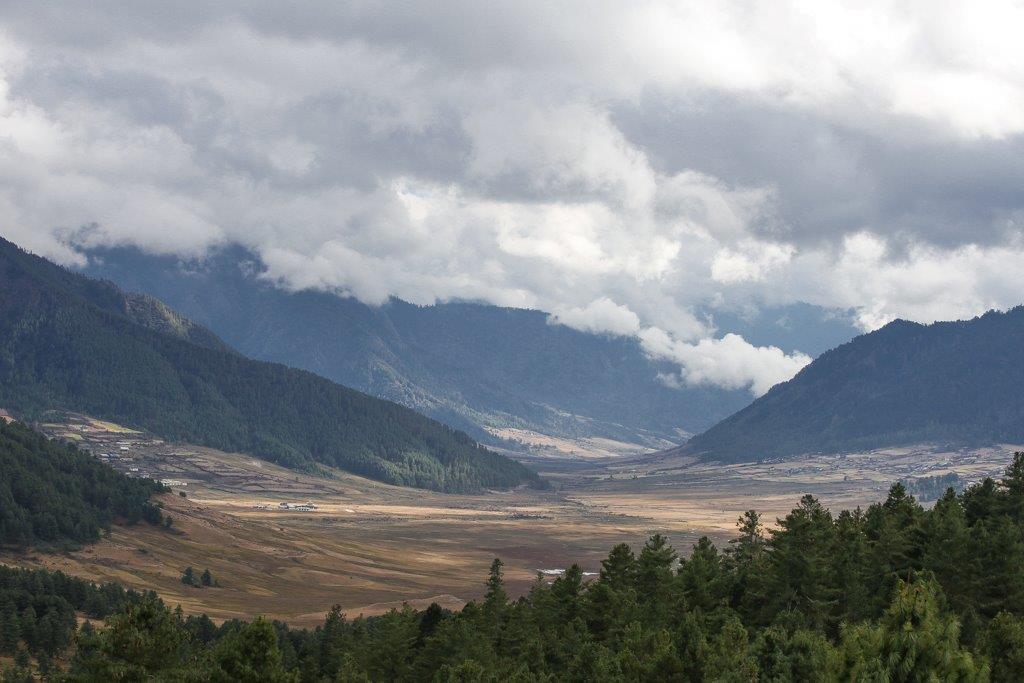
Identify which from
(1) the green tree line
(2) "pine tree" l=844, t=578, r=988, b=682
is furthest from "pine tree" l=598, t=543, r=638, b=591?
(2) "pine tree" l=844, t=578, r=988, b=682

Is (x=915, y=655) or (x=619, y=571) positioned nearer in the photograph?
(x=915, y=655)

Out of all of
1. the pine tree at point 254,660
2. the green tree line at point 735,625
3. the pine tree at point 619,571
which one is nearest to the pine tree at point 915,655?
the green tree line at point 735,625

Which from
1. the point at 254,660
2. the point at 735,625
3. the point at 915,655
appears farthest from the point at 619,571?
the point at 915,655

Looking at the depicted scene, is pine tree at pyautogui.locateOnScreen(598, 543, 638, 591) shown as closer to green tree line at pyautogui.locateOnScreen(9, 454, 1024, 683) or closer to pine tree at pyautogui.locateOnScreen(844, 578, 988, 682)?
green tree line at pyautogui.locateOnScreen(9, 454, 1024, 683)

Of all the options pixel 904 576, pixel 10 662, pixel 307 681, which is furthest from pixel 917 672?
pixel 10 662

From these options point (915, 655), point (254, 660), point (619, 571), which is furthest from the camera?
point (619, 571)

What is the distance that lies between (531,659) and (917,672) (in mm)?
43970

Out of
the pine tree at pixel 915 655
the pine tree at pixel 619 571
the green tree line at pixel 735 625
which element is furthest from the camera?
the pine tree at pixel 619 571

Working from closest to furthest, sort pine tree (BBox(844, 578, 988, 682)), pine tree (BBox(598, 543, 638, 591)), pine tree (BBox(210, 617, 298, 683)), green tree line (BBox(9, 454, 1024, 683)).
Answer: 1. pine tree (BBox(844, 578, 988, 682))
2. green tree line (BBox(9, 454, 1024, 683))
3. pine tree (BBox(210, 617, 298, 683))
4. pine tree (BBox(598, 543, 638, 591))

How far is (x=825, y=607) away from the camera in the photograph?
80.3 metres

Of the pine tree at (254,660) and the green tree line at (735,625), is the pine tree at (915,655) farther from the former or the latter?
the pine tree at (254,660)

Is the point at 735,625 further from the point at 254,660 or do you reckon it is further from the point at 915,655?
the point at 254,660

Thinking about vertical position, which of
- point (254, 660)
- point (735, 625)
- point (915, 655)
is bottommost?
point (254, 660)

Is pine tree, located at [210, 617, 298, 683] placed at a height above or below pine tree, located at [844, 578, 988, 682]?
below
